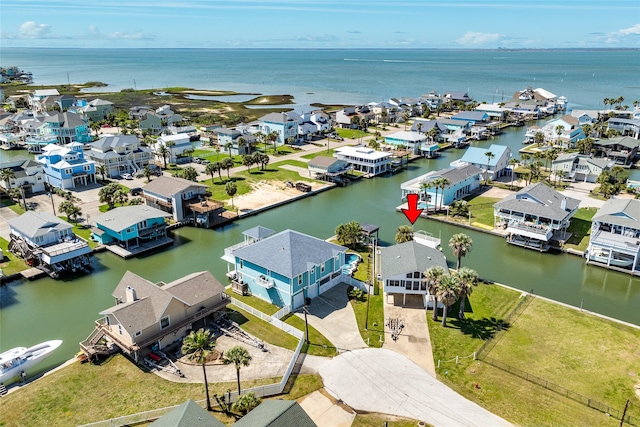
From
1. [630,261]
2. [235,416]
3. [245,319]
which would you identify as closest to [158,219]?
[245,319]

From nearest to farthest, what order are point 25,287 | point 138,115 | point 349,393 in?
point 349,393, point 25,287, point 138,115

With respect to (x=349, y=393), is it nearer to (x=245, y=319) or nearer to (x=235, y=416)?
(x=235, y=416)

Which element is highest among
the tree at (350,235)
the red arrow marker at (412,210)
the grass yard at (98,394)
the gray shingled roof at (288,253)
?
the gray shingled roof at (288,253)

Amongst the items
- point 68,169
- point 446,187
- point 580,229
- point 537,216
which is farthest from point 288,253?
point 68,169

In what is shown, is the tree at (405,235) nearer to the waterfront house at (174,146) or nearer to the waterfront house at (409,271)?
the waterfront house at (409,271)

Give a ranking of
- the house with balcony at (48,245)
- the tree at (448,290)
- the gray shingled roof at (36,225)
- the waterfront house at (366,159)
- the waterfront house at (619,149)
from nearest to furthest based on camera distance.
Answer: the tree at (448,290) < the house with balcony at (48,245) < the gray shingled roof at (36,225) < the waterfront house at (366,159) < the waterfront house at (619,149)

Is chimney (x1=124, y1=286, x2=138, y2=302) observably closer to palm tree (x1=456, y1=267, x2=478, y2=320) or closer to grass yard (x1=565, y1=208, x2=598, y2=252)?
palm tree (x1=456, y1=267, x2=478, y2=320)

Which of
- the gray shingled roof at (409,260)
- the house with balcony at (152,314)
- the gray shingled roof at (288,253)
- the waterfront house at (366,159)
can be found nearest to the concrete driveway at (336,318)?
the gray shingled roof at (288,253)
